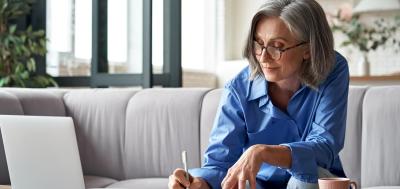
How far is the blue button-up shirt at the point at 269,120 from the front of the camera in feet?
6.57

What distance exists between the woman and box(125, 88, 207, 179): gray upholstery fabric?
1.47m

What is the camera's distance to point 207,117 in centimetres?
356

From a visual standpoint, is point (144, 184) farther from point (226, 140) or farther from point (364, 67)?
point (364, 67)

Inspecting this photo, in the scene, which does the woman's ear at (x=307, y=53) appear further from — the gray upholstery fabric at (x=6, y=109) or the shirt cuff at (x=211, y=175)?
the gray upholstery fabric at (x=6, y=109)

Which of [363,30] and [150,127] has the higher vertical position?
[363,30]

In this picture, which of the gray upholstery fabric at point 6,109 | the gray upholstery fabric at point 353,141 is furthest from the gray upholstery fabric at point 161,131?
the gray upholstery fabric at point 353,141

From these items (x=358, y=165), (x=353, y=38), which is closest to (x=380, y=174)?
(x=358, y=165)

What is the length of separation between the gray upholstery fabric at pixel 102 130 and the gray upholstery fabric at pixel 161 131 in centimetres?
5

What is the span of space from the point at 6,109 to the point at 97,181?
1.87 feet

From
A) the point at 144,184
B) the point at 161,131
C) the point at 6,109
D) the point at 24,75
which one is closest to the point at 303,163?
the point at 144,184

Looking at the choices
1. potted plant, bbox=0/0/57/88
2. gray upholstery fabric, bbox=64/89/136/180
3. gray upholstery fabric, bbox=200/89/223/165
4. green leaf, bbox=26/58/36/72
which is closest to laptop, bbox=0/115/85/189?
gray upholstery fabric, bbox=200/89/223/165

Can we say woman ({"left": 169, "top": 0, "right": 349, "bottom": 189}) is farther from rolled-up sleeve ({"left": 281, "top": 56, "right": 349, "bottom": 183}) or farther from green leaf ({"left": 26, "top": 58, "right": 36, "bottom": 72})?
green leaf ({"left": 26, "top": 58, "right": 36, "bottom": 72})

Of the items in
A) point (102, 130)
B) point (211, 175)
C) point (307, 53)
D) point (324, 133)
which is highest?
point (307, 53)

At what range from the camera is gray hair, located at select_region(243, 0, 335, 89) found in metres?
1.98
